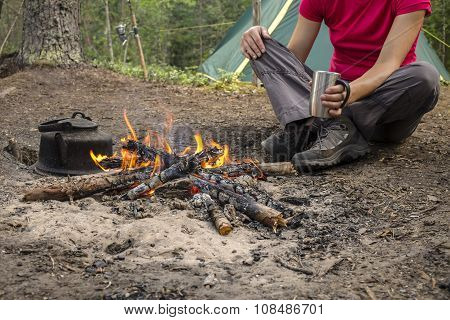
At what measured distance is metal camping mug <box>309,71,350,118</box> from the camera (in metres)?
3.00

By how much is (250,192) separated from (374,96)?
48.8 inches

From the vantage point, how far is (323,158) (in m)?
3.51

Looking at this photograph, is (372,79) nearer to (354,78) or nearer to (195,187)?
(354,78)

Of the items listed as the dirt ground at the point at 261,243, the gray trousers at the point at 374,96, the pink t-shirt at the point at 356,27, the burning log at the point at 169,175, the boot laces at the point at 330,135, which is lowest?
the dirt ground at the point at 261,243

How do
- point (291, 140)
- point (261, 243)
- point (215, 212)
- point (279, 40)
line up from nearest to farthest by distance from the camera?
point (261, 243), point (215, 212), point (291, 140), point (279, 40)

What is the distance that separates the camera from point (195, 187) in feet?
9.74

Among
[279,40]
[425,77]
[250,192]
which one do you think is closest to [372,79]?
[425,77]

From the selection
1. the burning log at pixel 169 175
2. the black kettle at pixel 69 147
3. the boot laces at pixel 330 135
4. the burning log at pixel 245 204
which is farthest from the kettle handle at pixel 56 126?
the boot laces at pixel 330 135

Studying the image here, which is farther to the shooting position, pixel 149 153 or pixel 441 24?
pixel 441 24

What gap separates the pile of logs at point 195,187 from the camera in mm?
2643

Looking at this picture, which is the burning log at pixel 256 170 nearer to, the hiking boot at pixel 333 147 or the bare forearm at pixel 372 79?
the hiking boot at pixel 333 147

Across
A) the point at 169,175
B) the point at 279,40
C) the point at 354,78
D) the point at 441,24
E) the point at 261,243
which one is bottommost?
the point at 261,243

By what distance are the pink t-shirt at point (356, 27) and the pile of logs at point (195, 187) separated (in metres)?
1.19
